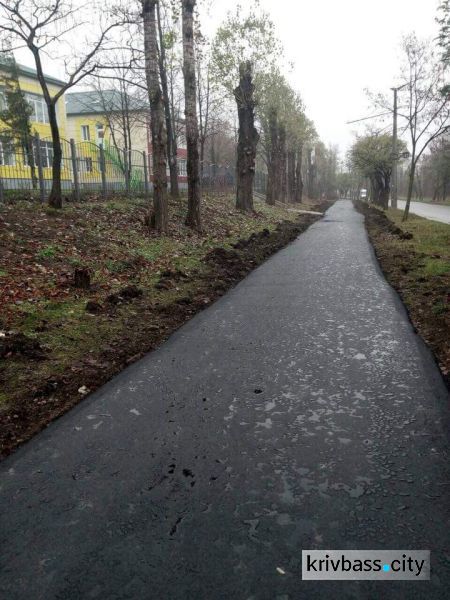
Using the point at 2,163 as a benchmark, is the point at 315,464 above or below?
below

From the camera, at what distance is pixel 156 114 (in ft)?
44.7

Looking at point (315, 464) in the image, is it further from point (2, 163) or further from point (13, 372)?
point (2, 163)

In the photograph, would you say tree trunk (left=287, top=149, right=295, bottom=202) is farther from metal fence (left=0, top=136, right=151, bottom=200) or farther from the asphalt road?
the asphalt road

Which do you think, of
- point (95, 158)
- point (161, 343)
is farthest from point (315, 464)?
point (95, 158)

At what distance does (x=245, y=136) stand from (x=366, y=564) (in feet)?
83.1

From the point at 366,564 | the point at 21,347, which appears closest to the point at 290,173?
the point at 21,347

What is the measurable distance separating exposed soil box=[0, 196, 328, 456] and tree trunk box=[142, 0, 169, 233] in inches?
117

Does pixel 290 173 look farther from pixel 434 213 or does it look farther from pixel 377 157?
pixel 434 213

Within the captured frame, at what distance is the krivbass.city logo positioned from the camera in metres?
2.23

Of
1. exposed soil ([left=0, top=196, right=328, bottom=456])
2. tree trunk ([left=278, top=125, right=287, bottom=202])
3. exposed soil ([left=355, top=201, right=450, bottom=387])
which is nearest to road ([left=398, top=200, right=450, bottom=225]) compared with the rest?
exposed soil ([left=355, top=201, right=450, bottom=387])

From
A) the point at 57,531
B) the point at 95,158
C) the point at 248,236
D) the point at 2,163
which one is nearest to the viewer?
the point at 57,531

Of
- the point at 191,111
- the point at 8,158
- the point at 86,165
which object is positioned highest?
the point at 191,111

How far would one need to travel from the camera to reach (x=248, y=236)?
17.2m

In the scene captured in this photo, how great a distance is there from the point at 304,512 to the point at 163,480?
35.5 inches
